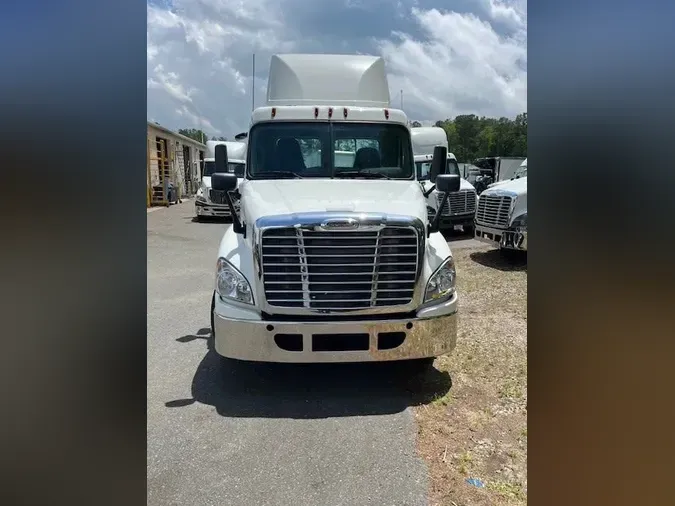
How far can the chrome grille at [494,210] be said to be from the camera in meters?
9.73

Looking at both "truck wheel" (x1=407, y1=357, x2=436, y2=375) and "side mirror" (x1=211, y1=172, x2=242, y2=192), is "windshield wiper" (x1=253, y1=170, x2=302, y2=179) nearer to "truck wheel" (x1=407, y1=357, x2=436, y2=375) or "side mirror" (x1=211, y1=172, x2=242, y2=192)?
"side mirror" (x1=211, y1=172, x2=242, y2=192)

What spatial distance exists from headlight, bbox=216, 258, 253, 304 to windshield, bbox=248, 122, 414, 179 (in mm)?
1381

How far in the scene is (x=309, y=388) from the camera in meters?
4.41

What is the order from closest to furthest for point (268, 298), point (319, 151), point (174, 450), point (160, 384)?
point (174, 450) → point (268, 298) → point (160, 384) → point (319, 151)

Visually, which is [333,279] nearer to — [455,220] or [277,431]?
[277,431]

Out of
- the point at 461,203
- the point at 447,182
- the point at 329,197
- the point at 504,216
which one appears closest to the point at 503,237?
the point at 504,216

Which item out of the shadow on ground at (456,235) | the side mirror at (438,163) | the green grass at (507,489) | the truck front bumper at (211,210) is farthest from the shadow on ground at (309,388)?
the truck front bumper at (211,210)

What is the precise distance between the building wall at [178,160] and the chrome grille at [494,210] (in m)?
16.2

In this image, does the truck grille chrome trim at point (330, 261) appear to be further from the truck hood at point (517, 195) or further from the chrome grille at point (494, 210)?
the chrome grille at point (494, 210)

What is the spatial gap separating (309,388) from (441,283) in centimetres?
150
